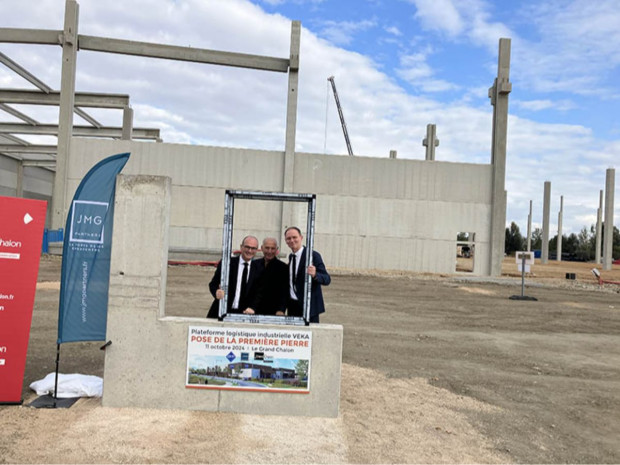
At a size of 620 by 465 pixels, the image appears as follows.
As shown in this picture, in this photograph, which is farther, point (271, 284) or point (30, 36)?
point (30, 36)

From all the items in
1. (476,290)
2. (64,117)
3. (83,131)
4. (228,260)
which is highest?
(83,131)

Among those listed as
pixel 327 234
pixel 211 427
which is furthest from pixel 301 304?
pixel 327 234

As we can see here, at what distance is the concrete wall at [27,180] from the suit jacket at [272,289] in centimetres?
3697

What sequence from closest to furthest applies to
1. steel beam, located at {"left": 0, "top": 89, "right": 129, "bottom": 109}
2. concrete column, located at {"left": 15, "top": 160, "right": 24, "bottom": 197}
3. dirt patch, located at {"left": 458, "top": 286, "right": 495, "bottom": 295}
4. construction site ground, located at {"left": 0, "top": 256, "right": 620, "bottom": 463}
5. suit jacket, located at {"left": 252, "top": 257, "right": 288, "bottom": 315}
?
construction site ground, located at {"left": 0, "top": 256, "right": 620, "bottom": 463}, suit jacket, located at {"left": 252, "top": 257, "right": 288, "bottom": 315}, dirt patch, located at {"left": 458, "top": 286, "right": 495, "bottom": 295}, steel beam, located at {"left": 0, "top": 89, "right": 129, "bottom": 109}, concrete column, located at {"left": 15, "top": 160, "right": 24, "bottom": 197}

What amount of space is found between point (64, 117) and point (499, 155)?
2213 centimetres

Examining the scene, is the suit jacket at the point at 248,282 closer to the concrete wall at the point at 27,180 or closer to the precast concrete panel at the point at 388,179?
the precast concrete panel at the point at 388,179

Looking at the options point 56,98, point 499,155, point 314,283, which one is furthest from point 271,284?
point 56,98

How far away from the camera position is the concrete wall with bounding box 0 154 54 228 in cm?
4025

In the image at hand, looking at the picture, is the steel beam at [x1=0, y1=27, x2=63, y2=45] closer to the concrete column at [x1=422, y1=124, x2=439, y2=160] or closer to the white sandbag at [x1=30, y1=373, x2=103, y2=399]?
the concrete column at [x1=422, y1=124, x2=439, y2=160]

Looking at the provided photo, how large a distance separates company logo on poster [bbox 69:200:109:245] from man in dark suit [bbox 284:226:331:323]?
1.96 m

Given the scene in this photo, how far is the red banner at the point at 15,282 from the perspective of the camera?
18.0 ft

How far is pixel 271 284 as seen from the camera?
6012mm

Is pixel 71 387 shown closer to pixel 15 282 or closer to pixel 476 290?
pixel 15 282

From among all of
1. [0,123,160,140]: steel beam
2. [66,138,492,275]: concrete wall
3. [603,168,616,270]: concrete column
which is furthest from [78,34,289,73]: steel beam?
[603,168,616,270]: concrete column
